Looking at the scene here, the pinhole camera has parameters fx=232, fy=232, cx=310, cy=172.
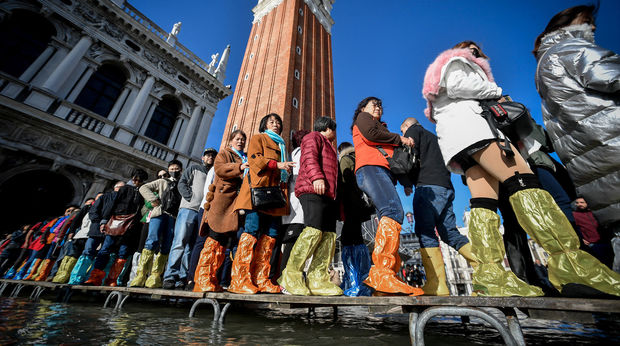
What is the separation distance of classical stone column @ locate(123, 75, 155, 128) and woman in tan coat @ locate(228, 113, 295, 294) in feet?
36.6

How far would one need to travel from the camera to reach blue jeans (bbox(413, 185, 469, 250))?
6.83 ft

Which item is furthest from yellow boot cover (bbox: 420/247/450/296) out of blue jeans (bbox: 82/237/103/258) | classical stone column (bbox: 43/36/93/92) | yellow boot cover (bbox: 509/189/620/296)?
classical stone column (bbox: 43/36/93/92)

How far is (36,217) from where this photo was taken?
838 cm

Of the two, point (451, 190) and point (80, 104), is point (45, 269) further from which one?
point (451, 190)

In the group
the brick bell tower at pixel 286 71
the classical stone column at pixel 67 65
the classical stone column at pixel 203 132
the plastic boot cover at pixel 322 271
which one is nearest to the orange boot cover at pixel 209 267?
the plastic boot cover at pixel 322 271

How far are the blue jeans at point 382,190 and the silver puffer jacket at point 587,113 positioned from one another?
1227 mm

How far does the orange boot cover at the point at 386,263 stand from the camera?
1.59 meters

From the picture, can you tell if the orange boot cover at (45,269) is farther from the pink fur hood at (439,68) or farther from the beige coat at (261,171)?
the pink fur hood at (439,68)

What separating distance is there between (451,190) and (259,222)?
197 centimetres

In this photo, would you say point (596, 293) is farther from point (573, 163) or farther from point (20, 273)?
point (20, 273)

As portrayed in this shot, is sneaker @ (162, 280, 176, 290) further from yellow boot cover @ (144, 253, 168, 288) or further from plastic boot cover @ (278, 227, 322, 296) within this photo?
plastic boot cover @ (278, 227, 322, 296)

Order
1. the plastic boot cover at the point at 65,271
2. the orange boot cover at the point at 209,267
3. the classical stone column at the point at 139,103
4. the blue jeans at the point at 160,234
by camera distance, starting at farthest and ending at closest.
A: the classical stone column at the point at 139,103
the plastic boot cover at the point at 65,271
the blue jeans at the point at 160,234
the orange boot cover at the point at 209,267

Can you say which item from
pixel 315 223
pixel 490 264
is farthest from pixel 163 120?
pixel 490 264

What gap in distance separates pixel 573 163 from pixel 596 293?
3.35 ft
